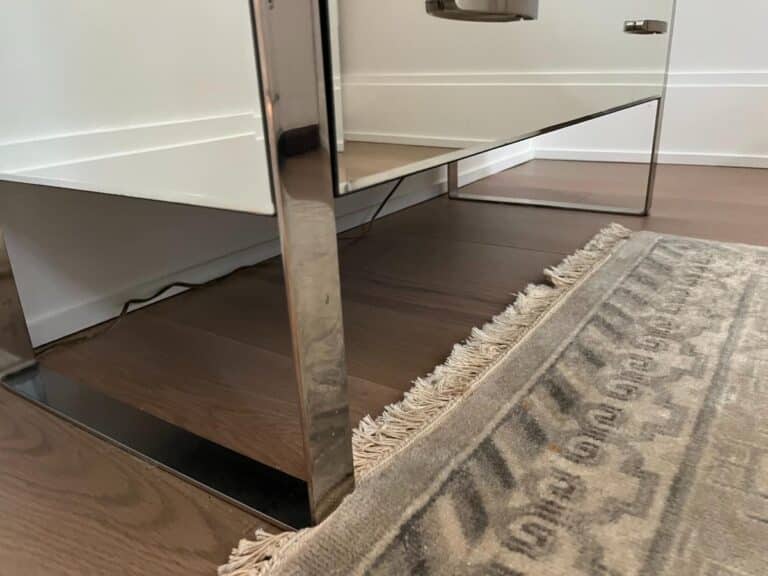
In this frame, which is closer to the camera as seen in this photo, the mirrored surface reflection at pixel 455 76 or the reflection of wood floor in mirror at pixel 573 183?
the mirrored surface reflection at pixel 455 76

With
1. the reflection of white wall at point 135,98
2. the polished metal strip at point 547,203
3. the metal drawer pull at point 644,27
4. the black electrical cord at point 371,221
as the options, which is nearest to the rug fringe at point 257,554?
the reflection of white wall at point 135,98

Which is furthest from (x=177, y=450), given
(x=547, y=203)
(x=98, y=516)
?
(x=547, y=203)

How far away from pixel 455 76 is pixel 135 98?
1.05 ft

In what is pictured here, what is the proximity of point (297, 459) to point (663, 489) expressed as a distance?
1.12 ft

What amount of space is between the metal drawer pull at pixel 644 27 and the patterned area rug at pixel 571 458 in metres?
0.55

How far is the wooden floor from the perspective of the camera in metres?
0.52

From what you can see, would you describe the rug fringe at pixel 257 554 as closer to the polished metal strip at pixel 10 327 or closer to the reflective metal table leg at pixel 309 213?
the reflective metal table leg at pixel 309 213

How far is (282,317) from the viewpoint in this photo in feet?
3.12

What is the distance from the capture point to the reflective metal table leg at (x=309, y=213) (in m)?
0.37

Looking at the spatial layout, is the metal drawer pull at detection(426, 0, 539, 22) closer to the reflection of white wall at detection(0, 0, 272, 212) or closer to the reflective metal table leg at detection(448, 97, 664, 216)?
the reflection of white wall at detection(0, 0, 272, 212)

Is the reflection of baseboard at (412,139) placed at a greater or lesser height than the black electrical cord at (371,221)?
greater

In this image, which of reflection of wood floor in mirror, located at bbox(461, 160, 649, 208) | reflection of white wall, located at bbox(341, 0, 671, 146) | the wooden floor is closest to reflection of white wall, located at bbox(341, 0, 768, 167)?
reflection of white wall, located at bbox(341, 0, 671, 146)

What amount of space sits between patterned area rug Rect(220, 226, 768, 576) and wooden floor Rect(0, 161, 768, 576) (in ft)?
0.25

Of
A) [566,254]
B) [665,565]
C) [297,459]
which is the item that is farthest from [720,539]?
[566,254]
